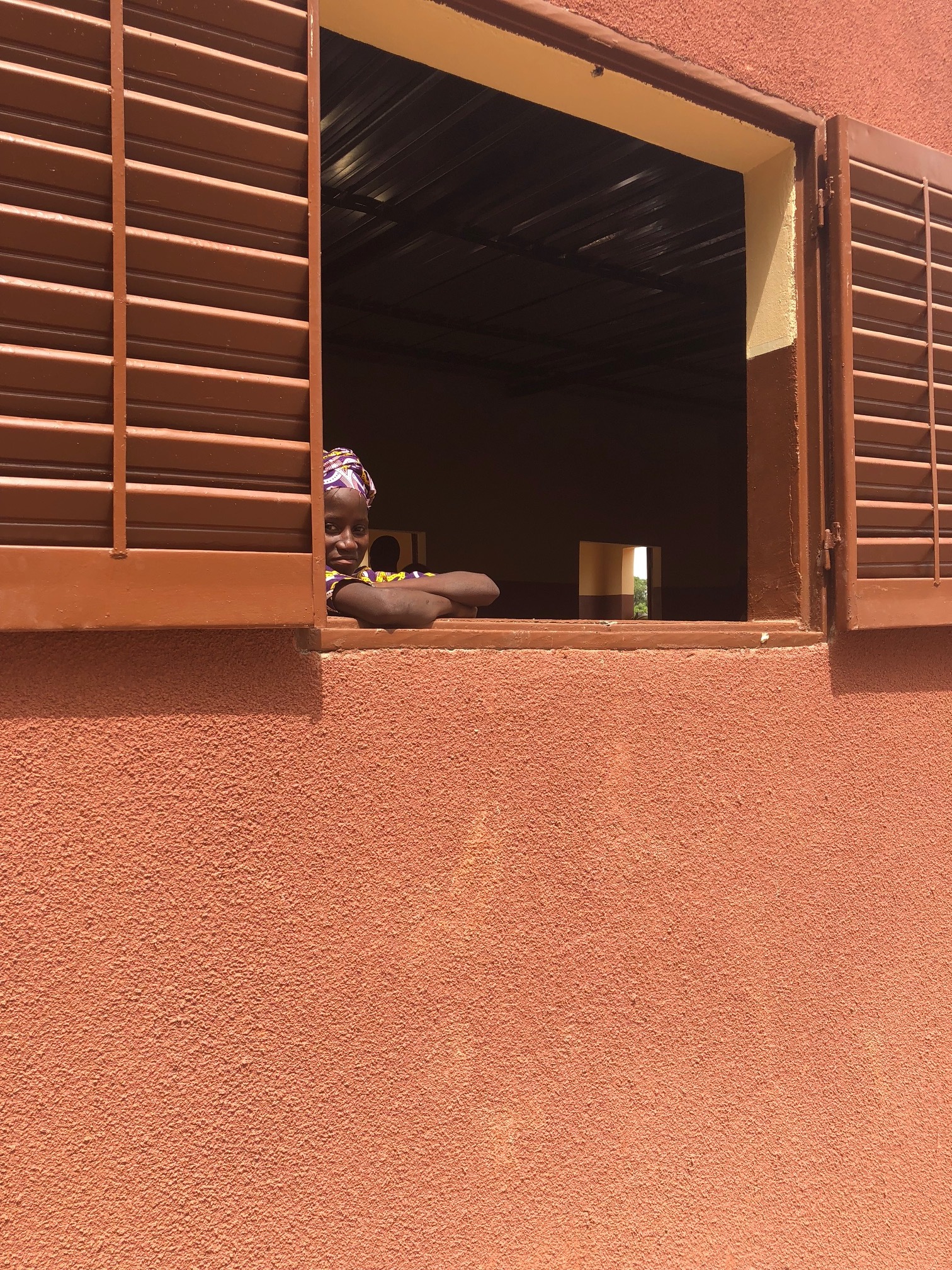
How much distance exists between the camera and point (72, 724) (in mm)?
1561

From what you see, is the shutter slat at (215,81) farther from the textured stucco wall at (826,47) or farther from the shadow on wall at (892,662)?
the shadow on wall at (892,662)

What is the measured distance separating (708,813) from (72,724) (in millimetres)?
1460

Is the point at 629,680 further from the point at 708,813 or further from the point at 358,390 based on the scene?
the point at 358,390

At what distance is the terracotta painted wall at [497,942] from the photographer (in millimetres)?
1574

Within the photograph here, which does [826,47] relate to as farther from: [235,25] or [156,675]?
[156,675]

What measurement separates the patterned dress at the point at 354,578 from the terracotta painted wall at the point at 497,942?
0.63ft

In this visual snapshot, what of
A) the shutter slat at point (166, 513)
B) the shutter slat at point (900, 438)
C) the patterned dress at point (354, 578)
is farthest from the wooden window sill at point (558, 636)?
the shutter slat at point (900, 438)

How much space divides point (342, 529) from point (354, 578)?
285 millimetres

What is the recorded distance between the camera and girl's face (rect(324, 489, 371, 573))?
2189 mm

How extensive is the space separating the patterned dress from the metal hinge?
143cm

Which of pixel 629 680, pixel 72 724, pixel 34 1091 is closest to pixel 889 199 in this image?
pixel 629 680

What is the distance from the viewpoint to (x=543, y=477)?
9.83 m

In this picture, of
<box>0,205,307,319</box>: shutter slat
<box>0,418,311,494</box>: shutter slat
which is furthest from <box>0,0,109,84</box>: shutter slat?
<box>0,418,311,494</box>: shutter slat

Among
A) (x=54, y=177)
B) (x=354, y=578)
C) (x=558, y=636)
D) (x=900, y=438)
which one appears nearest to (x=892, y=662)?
(x=900, y=438)
